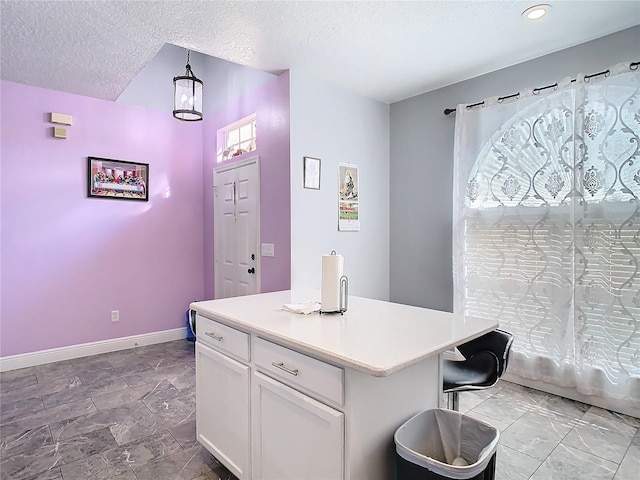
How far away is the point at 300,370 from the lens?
4.57 ft

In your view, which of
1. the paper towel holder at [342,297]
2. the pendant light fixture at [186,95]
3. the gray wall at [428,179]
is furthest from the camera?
the gray wall at [428,179]

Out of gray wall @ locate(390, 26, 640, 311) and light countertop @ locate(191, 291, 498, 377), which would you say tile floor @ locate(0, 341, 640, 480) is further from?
gray wall @ locate(390, 26, 640, 311)

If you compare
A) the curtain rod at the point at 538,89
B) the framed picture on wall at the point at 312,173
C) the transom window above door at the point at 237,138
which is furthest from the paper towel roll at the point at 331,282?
the transom window above door at the point at 237,138

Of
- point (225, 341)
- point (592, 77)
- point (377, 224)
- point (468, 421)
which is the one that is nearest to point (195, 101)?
point (225, 341)

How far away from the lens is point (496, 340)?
1.83 metres

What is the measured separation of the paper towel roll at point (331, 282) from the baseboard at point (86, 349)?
332 cm

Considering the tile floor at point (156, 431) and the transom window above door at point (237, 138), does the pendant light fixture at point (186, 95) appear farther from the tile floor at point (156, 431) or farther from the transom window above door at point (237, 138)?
the tile floor at point (156, 431)

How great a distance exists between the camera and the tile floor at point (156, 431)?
6.56 feet

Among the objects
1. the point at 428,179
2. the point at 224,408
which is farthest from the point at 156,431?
the point at 428,179

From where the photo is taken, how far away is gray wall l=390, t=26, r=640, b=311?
3.25m

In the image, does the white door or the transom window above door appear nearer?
the white door

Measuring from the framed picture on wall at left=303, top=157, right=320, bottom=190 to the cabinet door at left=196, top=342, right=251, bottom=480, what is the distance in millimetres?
1871

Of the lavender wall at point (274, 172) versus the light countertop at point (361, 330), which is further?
the lavender wall at point (274, 172)

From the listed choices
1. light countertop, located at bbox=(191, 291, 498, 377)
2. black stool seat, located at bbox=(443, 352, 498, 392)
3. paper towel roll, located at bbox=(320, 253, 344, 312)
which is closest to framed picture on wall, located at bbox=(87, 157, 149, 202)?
light countertop, located at bbox=(191, 291, 498, 377)
